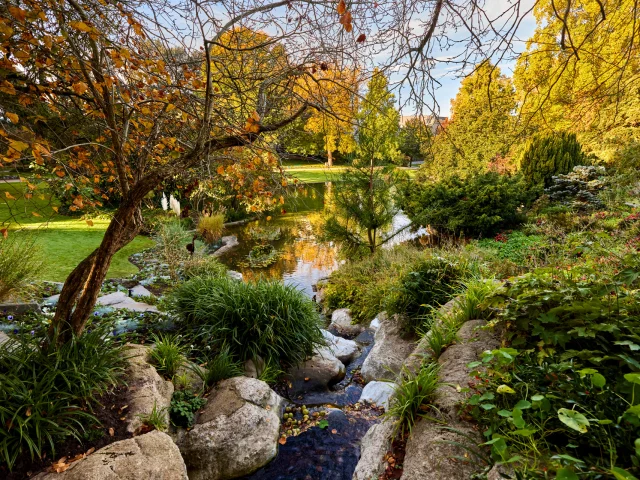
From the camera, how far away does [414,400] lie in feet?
8.13

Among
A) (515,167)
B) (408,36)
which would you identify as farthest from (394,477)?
(515,167)

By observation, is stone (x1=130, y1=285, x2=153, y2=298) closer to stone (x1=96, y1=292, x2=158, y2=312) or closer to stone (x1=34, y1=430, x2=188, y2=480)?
stone (x1=96, y1=292, x2=158, y2=312)

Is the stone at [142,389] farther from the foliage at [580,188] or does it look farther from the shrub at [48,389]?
the foliage at [580,188]

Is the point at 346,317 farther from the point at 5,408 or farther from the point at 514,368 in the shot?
the point at 5,408

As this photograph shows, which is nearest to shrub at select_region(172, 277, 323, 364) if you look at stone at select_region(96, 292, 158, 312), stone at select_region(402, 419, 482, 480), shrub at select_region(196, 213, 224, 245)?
stone at select_region(96, 292, 158, 312)

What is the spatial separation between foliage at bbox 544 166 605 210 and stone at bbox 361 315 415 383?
22.0ft

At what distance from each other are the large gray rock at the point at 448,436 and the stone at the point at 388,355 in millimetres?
1495

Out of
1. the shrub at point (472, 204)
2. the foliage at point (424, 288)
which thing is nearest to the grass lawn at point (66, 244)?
the foliage at point (424, 288)

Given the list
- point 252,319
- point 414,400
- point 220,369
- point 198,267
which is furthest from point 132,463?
point 198,267

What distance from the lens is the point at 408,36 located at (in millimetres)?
2305

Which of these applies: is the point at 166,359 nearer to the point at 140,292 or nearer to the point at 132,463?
the point at 132,463

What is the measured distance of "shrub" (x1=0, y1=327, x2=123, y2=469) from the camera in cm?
222

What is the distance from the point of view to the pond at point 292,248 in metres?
9.09

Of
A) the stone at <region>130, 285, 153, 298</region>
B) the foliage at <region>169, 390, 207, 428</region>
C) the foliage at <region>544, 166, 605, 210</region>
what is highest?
the foliage at <region>544, 166, 605, 210</region>
